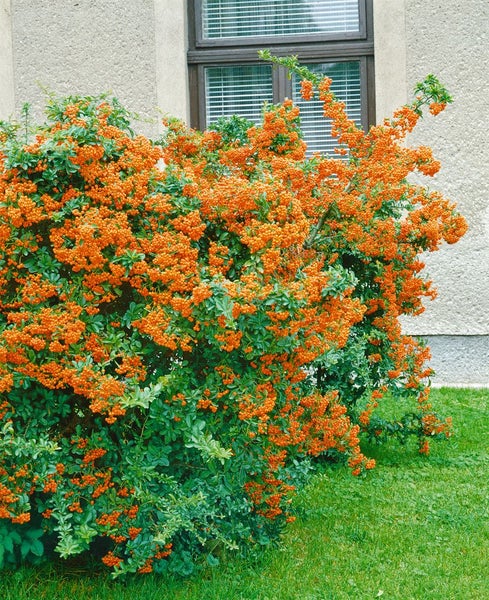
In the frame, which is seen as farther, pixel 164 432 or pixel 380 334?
pixel 380 334

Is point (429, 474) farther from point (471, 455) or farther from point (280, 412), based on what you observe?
point (280, 412)

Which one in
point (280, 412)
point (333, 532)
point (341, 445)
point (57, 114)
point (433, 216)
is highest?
point (57, 114)

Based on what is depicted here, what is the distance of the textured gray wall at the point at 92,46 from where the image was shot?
7352 millimetres

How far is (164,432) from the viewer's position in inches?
131

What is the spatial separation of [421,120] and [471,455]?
115 inches

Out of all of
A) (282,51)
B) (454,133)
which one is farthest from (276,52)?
(454,133)

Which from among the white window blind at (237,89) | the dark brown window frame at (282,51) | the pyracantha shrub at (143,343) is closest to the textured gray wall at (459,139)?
the dark brown window frame at (282,51)

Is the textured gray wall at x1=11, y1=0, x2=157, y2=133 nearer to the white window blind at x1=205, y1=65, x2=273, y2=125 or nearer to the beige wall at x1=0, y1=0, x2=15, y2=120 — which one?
the beige wall at x1=0, y1=0, x2=15, y2=120

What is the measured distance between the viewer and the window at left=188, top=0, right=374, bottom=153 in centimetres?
743

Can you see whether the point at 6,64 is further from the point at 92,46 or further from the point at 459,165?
the point at 459,165

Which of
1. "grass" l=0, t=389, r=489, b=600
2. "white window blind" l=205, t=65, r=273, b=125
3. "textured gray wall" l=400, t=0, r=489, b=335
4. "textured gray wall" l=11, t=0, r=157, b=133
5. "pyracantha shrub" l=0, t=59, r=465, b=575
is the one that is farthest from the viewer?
"white window blind" l=205, t=65, r=273, b=125

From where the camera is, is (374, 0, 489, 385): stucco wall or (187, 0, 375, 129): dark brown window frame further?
(187, 0, 375, 129): dark brown window frame

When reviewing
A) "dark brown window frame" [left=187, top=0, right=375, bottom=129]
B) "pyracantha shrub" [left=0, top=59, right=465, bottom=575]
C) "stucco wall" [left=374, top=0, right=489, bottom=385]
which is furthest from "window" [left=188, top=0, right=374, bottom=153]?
"pyracantha shrub" [left=0, top=59, right=465, bottom=575]

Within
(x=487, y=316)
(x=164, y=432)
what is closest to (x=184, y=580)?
(x=164, y=432)
